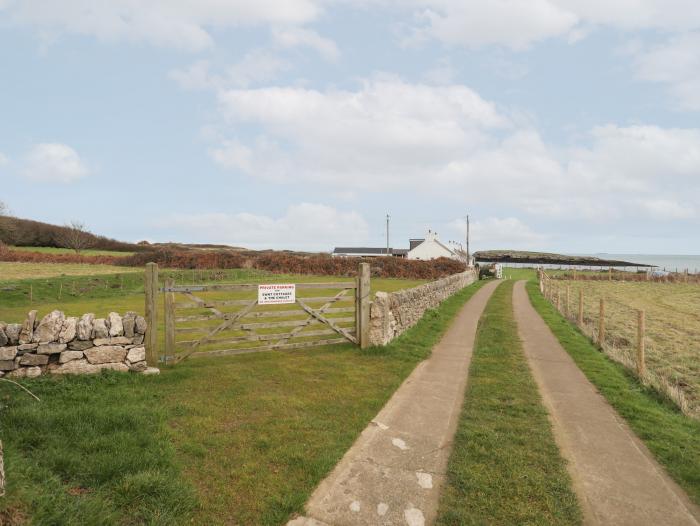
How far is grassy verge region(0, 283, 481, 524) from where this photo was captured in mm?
3928

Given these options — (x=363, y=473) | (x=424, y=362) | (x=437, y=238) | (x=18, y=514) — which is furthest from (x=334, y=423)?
(x=437, y=238)

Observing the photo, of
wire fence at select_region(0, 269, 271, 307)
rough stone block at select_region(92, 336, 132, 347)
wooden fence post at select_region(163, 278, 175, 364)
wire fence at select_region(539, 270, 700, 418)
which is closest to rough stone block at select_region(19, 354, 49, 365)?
rough stone block at select_region(92, 336, 132, 347)

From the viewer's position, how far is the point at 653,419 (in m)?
6.94

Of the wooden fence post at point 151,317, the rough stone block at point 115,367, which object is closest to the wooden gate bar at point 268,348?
the wooden fence post at point 151,317

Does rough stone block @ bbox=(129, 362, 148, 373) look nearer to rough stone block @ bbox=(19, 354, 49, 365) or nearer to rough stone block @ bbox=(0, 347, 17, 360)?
rough stone block @ bbox=(19, 354, 49, 365)

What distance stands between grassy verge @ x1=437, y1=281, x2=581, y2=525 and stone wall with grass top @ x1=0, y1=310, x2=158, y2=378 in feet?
20.7

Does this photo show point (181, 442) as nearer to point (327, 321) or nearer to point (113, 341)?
point (113, 341)

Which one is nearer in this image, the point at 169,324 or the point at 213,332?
the point at 169,324

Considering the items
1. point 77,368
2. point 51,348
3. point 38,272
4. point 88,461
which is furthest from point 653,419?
point 38,272

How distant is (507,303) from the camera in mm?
25500

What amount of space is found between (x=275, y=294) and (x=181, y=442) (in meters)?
4.97

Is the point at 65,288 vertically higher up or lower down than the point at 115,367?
higher up

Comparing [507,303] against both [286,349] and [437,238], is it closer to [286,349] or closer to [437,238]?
[286,349]

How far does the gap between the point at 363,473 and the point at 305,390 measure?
9.91 ft
